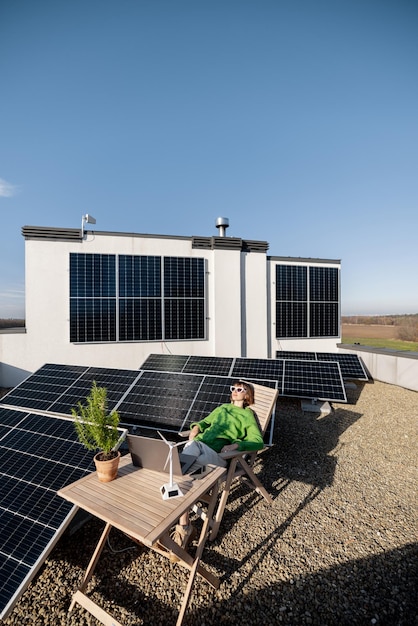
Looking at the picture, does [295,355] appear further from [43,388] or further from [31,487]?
[31,487]

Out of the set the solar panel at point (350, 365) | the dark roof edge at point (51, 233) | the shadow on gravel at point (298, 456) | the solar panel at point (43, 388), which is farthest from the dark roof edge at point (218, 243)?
the shadow on gravel at point (298, 456)

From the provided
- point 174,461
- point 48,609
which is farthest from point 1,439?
point 174,461

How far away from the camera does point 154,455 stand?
2.72 meters

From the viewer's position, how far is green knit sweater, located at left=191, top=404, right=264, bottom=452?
396 cm

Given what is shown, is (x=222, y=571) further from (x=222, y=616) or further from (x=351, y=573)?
(x=351, y=573)

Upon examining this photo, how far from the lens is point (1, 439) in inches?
153

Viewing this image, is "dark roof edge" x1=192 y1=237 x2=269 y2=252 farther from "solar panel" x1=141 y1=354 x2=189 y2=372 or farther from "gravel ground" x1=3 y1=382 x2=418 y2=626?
"gravel ground" x1=3 y1=382 x2=418 y2=626

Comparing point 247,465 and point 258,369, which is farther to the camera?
point 258,369

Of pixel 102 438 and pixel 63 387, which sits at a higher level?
pixel 102 438

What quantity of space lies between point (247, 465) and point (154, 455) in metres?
1.51

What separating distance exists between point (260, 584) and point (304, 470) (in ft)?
7.39

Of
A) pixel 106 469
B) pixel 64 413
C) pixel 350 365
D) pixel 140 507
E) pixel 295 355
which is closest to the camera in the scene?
pixel 140 507

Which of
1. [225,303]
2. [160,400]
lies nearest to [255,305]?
[225,303]

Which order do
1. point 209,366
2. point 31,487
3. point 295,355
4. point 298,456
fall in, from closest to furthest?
1. point 31,487
2. point 298,456
3. point 209,366
4. point 295,355
